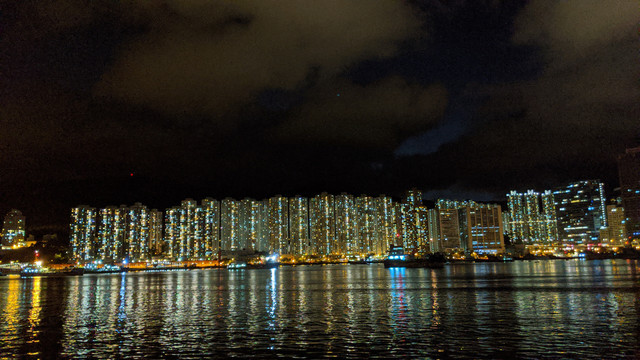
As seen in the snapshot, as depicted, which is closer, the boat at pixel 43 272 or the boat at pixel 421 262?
the boat at pixel 43 272

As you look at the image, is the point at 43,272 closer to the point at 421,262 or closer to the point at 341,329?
the point at 421,262

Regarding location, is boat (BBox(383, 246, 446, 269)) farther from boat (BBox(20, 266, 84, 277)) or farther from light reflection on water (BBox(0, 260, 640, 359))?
light reflection on water (BBox(0, 260, 640, 359))

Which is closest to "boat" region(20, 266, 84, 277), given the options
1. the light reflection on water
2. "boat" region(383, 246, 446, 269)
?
"boat" region(383, 246, 446, 269)

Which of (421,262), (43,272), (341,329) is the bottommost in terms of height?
(421,262)

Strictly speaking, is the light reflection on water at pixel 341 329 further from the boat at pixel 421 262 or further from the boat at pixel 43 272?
the boat at pixel 43 272

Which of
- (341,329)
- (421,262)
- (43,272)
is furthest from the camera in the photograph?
(421,262)

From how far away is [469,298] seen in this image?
148ft

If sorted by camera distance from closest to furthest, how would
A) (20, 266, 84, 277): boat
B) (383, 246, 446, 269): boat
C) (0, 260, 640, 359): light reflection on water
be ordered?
(0, 260, 640, 359): light reflection on water < (20, 266, 84, 277): boat < (383, 246, 446, 269): boat

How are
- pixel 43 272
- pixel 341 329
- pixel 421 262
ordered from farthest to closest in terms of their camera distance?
pixel 421 262, pixel 43 272, pixel 341 329

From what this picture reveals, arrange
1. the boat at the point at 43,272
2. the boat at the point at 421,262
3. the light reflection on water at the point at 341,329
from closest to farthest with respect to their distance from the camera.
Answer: the light reflection on water at the point at 341,329 → the boat at the point at 43,272 → the boat at the point at 421,262

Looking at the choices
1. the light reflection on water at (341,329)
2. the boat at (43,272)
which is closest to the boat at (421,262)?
the boat at (43,272)

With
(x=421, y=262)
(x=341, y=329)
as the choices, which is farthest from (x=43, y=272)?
(x=341, y=329)

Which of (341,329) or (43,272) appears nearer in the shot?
(341,329)

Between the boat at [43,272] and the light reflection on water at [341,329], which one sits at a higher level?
the light reflection on water at [341,329]
